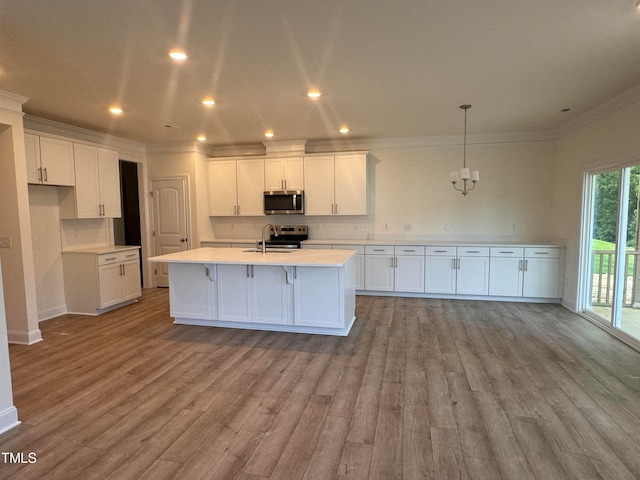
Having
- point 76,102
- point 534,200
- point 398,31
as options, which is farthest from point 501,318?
point 76,102

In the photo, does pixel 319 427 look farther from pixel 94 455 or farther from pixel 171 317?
pixel 171 317

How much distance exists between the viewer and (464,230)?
6.03 metres

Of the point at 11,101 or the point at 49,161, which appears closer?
the point at 11,101

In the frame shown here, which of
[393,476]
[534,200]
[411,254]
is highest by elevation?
[534,200]

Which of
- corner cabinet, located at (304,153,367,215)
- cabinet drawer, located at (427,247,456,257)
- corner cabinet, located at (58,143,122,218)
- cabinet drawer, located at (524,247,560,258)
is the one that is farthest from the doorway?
cabinet drawer, located at (524,247,560,258)

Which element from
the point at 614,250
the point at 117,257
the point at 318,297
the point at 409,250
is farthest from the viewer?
the point at 409,250

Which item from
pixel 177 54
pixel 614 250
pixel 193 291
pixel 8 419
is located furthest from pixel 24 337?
pixel 614 250

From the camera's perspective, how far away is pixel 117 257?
5.15 meters

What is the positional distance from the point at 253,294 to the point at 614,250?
4.24m

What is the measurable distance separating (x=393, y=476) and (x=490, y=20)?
2747mm

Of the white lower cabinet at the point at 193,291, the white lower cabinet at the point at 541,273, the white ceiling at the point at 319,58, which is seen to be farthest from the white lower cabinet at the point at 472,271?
the white lower cabinet at the point at 193,291

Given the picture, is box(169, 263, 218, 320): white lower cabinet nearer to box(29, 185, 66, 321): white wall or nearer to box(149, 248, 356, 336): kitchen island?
box(149, 248, 356, 336): kitchen island

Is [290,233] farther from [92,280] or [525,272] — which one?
[525,272]

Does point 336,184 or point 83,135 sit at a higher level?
point 83,135
